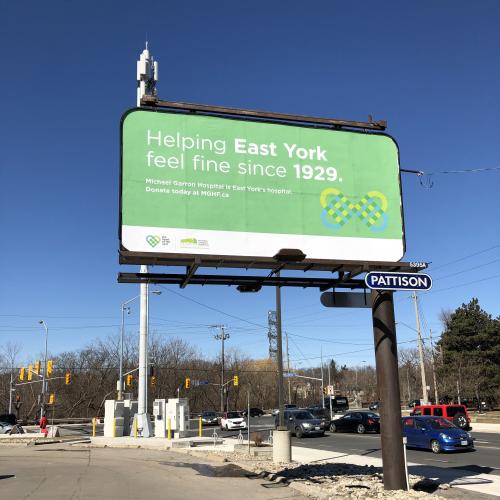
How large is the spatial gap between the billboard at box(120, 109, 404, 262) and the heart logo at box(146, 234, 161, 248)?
0.8 inches

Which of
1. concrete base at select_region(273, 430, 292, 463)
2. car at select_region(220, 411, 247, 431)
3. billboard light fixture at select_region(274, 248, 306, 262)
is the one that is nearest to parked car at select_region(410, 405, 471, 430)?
car at select_region(220, 411, 247, 431)

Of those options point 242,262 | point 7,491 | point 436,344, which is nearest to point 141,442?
point 7,491

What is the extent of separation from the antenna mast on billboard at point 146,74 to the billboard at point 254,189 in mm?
33021

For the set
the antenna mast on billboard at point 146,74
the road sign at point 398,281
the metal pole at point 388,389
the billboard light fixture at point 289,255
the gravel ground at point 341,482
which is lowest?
the gravel ground at point 341,482

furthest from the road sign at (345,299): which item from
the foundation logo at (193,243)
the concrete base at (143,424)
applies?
the concrete base at (143,424)

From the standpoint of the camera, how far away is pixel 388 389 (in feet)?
34.7

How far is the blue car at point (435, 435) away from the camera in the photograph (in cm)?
2194

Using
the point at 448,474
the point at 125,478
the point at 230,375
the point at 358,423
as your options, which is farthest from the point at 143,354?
the point at 230,375

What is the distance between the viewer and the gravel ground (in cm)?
1002

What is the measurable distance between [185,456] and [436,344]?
5629 centimetres

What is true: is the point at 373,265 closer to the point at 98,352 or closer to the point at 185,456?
the point at 185,456

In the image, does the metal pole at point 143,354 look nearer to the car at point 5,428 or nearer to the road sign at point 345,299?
the car at point 5,428

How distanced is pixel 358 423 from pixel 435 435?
1357 cm

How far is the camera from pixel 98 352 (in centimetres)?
8844
